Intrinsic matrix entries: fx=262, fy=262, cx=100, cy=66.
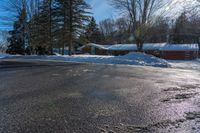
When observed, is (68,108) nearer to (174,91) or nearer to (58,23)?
(174,91)

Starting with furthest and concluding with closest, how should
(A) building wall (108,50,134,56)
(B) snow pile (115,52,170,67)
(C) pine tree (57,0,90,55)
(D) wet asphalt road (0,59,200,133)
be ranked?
(A) building wall (108,50,134,56) < (C) pine tree (57,0,90,55) < (B) snow pile (115,52,170,67) < (D) wet asphalt road (0,59,200,133)

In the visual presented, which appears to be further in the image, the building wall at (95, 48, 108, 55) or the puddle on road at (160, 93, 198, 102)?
the building wall at (95, 48, 108, 55)

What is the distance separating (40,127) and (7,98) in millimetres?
2898

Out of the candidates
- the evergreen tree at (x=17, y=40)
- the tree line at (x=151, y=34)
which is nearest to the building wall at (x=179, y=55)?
the tree line at (x=151, y=34)

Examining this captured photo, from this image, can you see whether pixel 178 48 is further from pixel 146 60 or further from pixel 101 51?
pixel 146 60

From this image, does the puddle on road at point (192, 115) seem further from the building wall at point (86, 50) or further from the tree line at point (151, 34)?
the building wall at point (86, 50)

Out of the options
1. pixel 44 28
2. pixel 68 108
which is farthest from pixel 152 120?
pixel 44 28

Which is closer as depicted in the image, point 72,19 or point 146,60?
point 146,60

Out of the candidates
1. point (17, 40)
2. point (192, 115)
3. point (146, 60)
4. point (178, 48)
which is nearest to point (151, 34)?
point (178, 48)

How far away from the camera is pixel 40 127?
14.9 ft

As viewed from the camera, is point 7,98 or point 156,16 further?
point 156,16

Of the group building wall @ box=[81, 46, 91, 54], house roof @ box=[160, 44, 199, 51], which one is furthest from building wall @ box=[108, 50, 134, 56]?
house roof @ box=[160, 44, 199, 51]

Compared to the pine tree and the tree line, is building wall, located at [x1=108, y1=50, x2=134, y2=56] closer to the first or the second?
the tree line

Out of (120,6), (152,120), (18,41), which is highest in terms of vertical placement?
(120,6)
